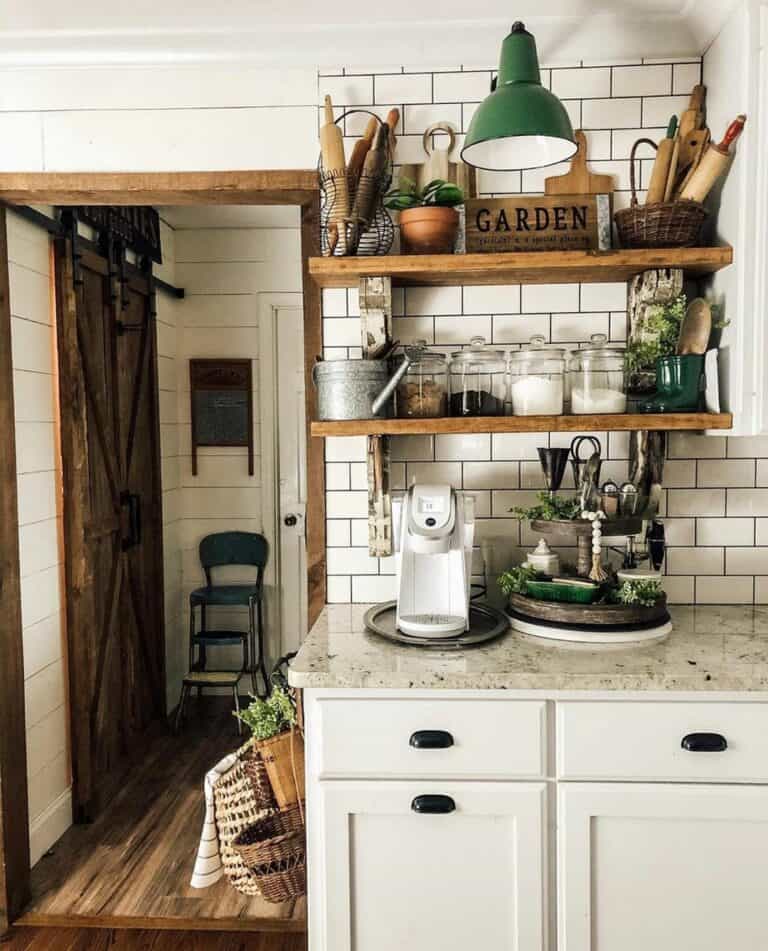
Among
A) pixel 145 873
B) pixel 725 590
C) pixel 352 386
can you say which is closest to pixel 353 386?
pixel 352 386

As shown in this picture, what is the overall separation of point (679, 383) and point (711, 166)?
0.53m

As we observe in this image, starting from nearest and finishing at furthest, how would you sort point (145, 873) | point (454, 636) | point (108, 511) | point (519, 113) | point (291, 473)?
point (519, 113) → point (454, 636) → point (145, 873) → point (108, 511) → point (291, 473)

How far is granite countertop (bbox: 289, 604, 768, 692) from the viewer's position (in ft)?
5.64

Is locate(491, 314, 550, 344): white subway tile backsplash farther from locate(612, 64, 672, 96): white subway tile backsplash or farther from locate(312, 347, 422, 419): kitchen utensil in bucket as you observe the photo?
locate(612, 64, 672, 96): white subway tile backsplash

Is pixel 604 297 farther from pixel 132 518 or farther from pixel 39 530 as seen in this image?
pixel 132 518

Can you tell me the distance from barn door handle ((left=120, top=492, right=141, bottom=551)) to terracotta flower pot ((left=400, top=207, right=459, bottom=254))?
2028 millimetres

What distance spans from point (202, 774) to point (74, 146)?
100 inches

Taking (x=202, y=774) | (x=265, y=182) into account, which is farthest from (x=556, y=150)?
(x=202, y=774)

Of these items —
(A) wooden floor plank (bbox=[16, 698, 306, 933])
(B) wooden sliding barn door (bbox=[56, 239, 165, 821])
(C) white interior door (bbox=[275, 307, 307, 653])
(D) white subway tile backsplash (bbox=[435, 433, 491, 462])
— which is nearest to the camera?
(D) white subway tile backsplash (bbox=[435, 433, 491, 462])

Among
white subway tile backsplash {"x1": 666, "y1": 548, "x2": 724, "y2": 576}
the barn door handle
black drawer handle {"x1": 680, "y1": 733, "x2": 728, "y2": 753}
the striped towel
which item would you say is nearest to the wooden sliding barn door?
the barn door handle

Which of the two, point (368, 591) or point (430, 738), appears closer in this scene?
point (430, 738)

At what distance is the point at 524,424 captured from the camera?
6.55ft

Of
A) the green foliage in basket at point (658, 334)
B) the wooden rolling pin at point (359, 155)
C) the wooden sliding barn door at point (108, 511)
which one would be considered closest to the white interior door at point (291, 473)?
the wooden sliding barn door at point (108, 511)

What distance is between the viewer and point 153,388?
3973mm
